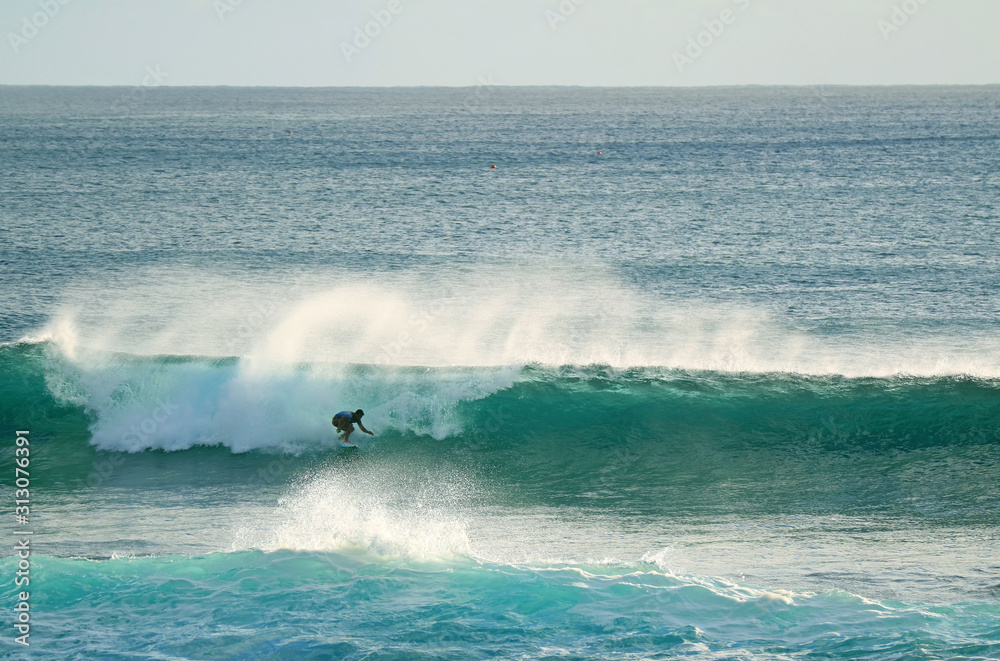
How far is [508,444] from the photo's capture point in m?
14.1

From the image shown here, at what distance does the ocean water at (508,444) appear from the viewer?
8359 millimetres

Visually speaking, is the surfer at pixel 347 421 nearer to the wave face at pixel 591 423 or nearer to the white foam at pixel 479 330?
the wave face at pixel 591 423

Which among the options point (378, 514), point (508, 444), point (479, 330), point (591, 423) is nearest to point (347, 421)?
point (508, 444)

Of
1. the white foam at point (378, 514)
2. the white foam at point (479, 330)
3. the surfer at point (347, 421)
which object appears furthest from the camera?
the white foam at point (479, 330)

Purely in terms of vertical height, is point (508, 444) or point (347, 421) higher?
point (347, 421)

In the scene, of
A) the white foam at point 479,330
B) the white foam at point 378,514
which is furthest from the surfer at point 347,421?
the white foam at point 479,330

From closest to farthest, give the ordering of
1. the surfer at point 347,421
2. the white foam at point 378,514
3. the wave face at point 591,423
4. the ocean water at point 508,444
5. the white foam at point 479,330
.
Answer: the ocean water at point 508,444
the white foam at point 378,514
the wave face at point 591,423
the surfer at point 347,421
the white foam at point 479,330

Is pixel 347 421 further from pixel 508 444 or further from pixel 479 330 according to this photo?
pixel 479 330

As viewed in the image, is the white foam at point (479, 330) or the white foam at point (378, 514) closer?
the white foam at point (378, 514)

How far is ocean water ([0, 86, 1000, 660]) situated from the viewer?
8.36 meters

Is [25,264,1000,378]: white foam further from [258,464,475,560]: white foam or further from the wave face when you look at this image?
[258,464,475,560]: white foam

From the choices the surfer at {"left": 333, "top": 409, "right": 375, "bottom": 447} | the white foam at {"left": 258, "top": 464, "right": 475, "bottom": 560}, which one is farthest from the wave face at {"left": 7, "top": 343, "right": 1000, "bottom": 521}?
the white foam at {"left": 258, "top": 464, "right": 475, "bottom": 560}

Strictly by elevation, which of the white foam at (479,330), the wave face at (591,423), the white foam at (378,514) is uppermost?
the white foam at (479,330)

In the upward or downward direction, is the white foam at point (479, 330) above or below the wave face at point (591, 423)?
above
